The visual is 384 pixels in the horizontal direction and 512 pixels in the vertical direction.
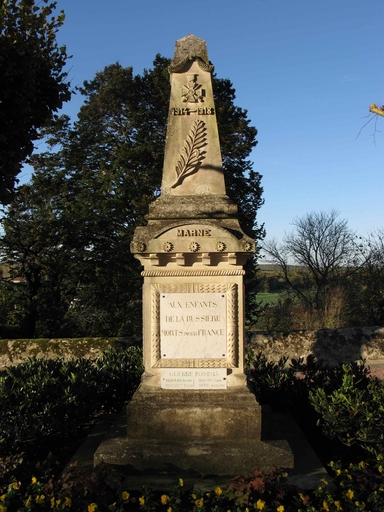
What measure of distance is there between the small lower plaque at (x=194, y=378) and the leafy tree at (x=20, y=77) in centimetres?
492

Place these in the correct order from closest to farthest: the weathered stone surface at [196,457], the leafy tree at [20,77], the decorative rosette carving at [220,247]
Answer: the weathered stone surface at [196,457]
the decorative rosette carving at [220,247]
the leafy tree at [20,77]

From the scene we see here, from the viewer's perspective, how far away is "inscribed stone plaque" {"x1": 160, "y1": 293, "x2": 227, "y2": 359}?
4531 millimetres

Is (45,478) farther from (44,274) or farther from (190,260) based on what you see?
(44,274)

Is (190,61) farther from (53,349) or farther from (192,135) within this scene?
(53,349)

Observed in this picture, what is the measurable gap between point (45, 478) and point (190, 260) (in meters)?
2.25

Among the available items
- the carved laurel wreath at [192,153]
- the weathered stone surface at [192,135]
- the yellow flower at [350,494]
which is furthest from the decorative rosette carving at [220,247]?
the yellow flower at [350,494]

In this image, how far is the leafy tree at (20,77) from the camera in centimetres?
774

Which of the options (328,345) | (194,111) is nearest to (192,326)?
(194,111)

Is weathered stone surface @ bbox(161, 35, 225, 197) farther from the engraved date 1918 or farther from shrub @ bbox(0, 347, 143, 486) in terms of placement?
shrub @ bbox(0, 347, 143, 486)

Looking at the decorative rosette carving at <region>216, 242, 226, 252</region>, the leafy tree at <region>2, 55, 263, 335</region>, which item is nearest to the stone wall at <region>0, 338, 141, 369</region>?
the leafy tree at <region>2, 55, 263, 335</region>

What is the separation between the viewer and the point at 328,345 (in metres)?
9.06

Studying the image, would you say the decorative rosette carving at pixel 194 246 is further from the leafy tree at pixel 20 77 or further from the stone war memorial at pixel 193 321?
the leafy tree at pixel 20 77

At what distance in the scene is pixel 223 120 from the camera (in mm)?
16391

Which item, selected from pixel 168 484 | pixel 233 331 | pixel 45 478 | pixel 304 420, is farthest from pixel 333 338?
pixel 45 478
